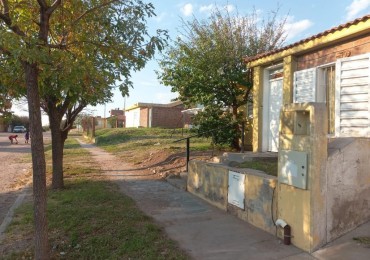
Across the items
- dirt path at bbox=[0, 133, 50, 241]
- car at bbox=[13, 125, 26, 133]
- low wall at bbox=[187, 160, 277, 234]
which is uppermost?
car at bbox=[13, 125, 26, 133]

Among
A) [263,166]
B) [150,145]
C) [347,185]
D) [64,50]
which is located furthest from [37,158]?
[150,145]

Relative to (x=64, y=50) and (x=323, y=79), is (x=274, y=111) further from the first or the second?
(x=64, y=50)

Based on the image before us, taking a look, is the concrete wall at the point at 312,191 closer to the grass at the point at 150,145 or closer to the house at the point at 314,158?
the house at the point at 314,158

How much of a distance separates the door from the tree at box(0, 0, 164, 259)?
5600mm

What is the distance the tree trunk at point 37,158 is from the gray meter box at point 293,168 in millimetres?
3255

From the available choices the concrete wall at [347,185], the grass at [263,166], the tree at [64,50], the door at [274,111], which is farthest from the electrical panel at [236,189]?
the door at [274,111]

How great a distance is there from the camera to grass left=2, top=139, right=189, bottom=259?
5543 millimetres

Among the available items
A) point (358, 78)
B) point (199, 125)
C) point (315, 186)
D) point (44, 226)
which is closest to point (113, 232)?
point (44, 226)

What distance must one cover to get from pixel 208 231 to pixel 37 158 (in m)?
2.85

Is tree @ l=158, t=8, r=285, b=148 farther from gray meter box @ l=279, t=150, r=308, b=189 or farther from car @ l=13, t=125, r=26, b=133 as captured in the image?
car @ l=13, t=125, r=26, b=133

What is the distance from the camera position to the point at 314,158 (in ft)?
16.5

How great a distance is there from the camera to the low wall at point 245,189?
6000 mm

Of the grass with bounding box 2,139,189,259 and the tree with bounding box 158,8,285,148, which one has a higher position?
the tree with bounding box 158,8,285,148

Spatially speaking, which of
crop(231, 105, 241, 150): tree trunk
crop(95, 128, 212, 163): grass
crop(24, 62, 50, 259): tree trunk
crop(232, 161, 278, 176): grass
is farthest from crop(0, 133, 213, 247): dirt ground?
crop(24, 62, 50, 259): tree trunk
